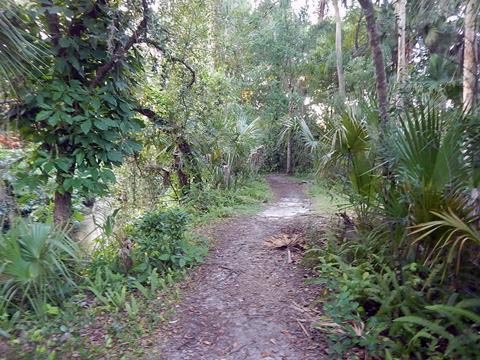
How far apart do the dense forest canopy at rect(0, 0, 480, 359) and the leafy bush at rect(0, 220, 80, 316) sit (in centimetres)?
2

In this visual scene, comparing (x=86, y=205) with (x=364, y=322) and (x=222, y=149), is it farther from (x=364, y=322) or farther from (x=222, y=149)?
(x=364, y=322)

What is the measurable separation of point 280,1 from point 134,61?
36.2 ft

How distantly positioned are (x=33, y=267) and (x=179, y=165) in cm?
502

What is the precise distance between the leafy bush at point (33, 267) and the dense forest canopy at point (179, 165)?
19 millimetres

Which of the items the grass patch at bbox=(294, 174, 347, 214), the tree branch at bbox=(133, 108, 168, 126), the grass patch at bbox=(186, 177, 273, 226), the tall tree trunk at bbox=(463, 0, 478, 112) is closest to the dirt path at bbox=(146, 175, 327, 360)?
the grass patch at bbox=(294, 174, 347, 214)

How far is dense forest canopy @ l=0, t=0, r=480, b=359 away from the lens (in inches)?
141

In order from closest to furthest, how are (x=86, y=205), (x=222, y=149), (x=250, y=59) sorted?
(x=86, y=205)
(x=222, y=149)
(x=250, y=59)

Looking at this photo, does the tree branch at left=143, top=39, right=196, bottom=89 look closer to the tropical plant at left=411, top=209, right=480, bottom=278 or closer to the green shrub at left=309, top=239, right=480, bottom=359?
the green shrub at left=309, top=239, right=480, bottom=359

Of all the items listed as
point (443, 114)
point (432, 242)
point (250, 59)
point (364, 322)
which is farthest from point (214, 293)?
point (250, 59)

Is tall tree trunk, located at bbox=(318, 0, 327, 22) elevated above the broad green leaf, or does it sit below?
above

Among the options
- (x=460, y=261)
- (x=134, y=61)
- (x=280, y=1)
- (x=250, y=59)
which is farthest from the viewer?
(x=250, y=59)

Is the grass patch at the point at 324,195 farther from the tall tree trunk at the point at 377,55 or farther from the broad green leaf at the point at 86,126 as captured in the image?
the broad green leaf at the point at 86,126

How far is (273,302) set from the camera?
15.0ft

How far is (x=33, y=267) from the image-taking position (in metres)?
4.08
